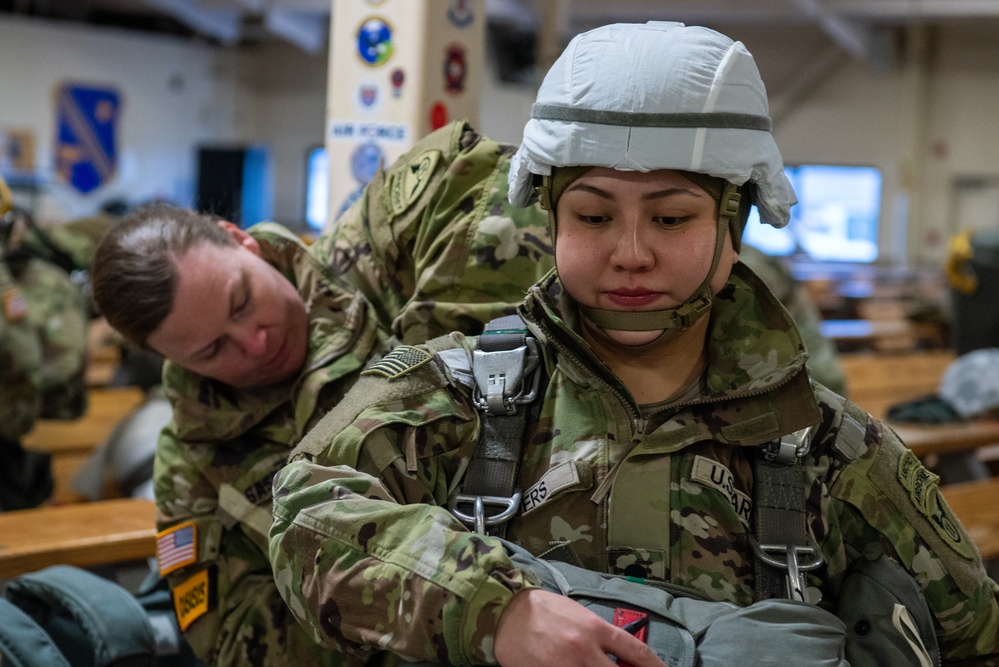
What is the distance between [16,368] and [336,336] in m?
1.96

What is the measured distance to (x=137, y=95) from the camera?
13.3 m

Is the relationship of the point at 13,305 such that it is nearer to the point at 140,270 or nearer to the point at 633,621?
the point at 140,270

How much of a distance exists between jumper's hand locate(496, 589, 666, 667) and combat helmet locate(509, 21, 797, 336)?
0.35 metres

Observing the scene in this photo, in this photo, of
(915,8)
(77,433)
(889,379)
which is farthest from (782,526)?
(915,8)

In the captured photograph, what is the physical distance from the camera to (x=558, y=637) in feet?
3.50

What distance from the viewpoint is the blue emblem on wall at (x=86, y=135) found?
1241 centimetres

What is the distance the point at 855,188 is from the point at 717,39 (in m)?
13.3

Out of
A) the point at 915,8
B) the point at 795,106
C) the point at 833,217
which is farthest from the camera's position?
the point at 833,217

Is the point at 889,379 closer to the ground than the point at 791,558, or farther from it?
closer to the ground

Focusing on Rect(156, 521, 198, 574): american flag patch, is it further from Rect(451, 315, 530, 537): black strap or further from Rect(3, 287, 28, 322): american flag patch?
Rect(3, 287, 28, 322): american flag patch

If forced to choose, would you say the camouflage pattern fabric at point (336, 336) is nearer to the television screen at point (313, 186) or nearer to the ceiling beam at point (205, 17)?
the ceiling beam at point (205, 17)

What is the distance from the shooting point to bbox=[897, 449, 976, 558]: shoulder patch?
4.42ft

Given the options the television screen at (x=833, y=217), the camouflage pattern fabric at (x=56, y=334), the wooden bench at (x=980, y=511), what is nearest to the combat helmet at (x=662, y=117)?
the wooden bench at (x=980, y=511)

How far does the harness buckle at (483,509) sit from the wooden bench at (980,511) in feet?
5.96
